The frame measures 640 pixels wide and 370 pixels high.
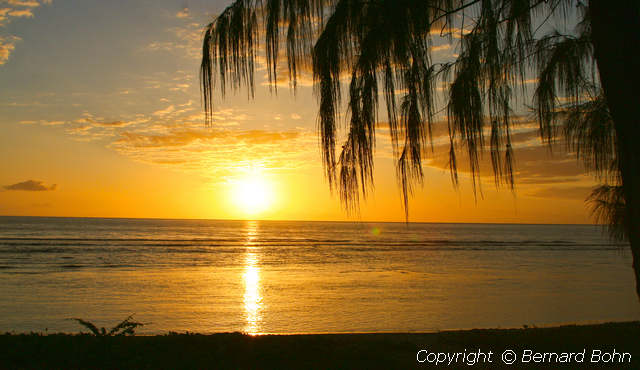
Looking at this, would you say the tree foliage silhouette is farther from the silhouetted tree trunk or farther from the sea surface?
the sea surface

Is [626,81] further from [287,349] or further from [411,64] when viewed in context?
[287,349]

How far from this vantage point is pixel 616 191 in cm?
369

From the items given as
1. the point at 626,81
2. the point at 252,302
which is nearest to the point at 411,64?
the point at 626,81

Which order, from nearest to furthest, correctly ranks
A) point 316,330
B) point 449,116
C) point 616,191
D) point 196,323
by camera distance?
point 449,116 < point 616,191 < point 316,330 < point 196,323

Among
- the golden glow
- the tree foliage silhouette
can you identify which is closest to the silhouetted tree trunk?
the tree foliage silhouette

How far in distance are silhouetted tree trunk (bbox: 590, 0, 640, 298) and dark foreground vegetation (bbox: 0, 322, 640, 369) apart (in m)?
3.17

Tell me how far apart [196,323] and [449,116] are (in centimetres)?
826

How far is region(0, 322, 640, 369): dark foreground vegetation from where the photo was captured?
14.2 feet

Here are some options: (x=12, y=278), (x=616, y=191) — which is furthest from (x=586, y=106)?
(x=12, y=278)

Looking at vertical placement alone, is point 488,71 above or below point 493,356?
above

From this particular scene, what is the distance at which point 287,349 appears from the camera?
4.93 meters

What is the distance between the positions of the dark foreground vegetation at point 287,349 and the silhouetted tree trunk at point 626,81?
3.17 meters

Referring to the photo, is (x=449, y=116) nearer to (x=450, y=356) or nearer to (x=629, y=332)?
(x=450, y=356)

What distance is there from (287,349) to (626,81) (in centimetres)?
425
